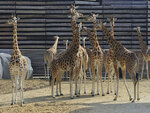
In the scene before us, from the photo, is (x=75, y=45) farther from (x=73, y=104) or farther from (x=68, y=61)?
(x=73, y=104)

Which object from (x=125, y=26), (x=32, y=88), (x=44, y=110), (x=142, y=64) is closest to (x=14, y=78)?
(x=44, y=110)

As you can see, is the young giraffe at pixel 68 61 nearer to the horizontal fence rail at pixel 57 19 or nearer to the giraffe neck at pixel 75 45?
the giraffe neck at pixel 75 45

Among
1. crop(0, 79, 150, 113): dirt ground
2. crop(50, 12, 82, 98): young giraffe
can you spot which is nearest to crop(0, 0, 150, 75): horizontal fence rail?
crop(0, 79, 150, 113): dirt ground

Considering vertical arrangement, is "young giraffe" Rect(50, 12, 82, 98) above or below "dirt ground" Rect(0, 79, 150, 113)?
above

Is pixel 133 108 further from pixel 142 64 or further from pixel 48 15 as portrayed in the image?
pixel 48 15

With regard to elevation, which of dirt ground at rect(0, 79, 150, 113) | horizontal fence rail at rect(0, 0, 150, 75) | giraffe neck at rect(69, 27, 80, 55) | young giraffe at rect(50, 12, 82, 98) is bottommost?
dirt ground at rect(0, 79, 150, 113)

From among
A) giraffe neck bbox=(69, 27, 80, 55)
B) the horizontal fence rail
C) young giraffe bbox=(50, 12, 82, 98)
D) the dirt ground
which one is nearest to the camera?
the dirt ground

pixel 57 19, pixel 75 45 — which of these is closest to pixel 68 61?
pixel 75 45

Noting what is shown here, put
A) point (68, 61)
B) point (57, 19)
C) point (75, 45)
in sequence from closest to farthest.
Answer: point (68, 61) < point (75, 45) < point (57, 19)

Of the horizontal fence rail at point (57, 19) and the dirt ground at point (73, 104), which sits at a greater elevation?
the horizontal fence rail at point (57, 19)

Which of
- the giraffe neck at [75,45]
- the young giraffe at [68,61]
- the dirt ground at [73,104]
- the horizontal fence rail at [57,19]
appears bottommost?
the dirt ground at [73,104]

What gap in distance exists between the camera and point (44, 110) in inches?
273

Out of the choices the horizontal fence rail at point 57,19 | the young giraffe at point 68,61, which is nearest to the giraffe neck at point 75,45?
the young giraffe at point 68,61

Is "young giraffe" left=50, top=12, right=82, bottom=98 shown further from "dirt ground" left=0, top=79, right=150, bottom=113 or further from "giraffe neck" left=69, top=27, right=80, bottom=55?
"dirt ground" left=0, top=79, right=150, bottom=113
